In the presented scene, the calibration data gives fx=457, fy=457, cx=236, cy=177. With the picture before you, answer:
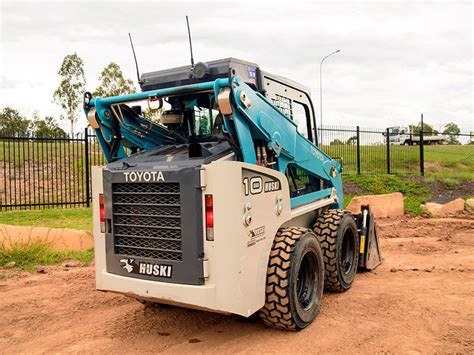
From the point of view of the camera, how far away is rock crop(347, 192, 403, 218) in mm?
12109

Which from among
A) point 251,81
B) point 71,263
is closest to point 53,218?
point 71,263

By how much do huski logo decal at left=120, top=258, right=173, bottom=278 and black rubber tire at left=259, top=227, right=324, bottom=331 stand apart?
0.93 m

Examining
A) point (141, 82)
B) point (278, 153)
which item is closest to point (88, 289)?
point (141, 82)

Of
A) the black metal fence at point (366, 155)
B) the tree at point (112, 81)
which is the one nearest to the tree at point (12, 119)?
the tree at point (112, 81)

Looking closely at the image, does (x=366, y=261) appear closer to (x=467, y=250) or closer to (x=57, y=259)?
(x=467, y=250)

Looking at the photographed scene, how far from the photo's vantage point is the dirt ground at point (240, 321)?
160 inches

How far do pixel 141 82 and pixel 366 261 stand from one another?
3.97 m

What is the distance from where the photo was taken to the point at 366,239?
6.54 m

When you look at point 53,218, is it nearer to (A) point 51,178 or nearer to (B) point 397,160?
(A) point 51,178

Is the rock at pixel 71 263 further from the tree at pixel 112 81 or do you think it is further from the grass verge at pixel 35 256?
the tree at pixel 112 81

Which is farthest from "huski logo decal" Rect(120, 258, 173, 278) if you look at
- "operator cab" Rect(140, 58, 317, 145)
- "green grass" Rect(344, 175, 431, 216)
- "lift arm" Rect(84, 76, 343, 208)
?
"green grass" Rect(344, 175, 431, 216)

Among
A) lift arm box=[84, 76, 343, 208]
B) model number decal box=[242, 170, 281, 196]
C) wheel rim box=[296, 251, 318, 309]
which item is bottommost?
wheel rim box=[296, 251, 318, 309]

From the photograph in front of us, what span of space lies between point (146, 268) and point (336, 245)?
2452mm

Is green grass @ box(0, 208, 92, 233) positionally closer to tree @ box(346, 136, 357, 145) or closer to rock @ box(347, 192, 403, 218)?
rock @ box(347, 192, 403, 218)
